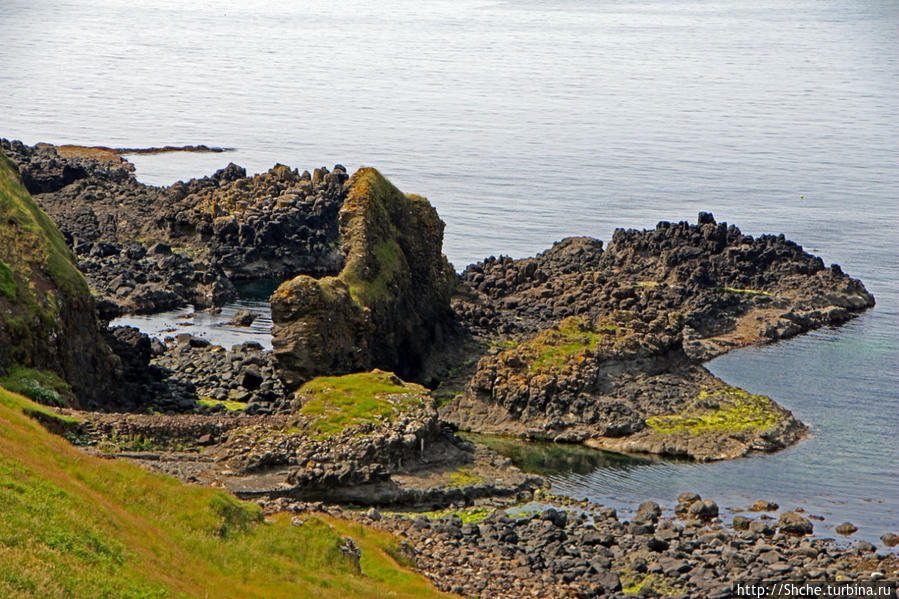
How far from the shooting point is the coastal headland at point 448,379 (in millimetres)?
57875

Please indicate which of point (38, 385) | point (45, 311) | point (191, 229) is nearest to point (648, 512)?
point (38, 385)

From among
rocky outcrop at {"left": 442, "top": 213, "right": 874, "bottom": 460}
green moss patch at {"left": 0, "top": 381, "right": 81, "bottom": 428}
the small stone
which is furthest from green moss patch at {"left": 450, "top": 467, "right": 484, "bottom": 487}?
green moss patch at {"left": 0, "top": 381, "right": 81, "bottom": 428}

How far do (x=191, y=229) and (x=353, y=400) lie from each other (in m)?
76.9

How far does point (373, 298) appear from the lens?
8881 centimetres

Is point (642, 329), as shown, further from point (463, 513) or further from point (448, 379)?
point (463, 513)

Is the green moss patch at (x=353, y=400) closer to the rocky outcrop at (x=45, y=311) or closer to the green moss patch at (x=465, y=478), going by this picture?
the green moss patch at (x=465, y=478)

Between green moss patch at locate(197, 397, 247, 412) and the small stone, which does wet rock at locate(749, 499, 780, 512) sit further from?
green moss patch at locate(197, 397, 247, 412)

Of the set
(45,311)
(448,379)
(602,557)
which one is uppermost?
(45,311)

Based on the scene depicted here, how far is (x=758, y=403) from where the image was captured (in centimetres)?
8356

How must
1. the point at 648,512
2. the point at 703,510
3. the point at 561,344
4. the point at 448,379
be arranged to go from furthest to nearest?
the point at 448,379, the point at 561,344, the point at 703,510, the point at 648,512

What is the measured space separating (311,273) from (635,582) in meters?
82.6

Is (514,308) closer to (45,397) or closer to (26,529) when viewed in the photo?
(45,397)

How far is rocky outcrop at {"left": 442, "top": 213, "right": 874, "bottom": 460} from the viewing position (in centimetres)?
7912

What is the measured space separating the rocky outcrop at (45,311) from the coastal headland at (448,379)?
0.48 feet
